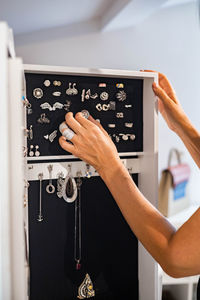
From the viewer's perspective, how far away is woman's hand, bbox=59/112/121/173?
109cm

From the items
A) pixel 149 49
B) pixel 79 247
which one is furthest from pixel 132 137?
pixel 149 49

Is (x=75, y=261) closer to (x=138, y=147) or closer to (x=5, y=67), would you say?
(x=138, y=147)

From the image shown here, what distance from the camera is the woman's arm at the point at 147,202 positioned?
868mm

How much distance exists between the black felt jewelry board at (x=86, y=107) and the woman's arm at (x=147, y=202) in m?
0.08

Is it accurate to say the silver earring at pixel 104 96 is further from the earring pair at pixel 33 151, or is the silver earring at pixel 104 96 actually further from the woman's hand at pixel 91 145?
the earring pair at pixel 33 151

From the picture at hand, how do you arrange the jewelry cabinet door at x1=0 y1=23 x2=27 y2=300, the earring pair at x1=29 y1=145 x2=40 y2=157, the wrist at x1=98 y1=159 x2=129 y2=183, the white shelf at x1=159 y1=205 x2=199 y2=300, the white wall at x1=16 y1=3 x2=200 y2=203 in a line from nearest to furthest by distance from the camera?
the jewelry cabinet door at x1=0 y1=23 x2=27 y2=300 → the wrist at x1=98 y1=159 x2=129 y2=183 → the earring pair at x1=29 y1=145 x2=40 y2=157 → the white shelf at x1=159 y1=205 x2=199 y2=300 → the white wall at x1=16 y1=3 x2=200 y2=203

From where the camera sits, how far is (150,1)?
1961 millimetres

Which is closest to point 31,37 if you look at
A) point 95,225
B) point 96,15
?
point 96,15

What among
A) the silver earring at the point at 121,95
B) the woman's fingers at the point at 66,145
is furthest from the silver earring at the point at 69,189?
the silver earring at the point at 121,95

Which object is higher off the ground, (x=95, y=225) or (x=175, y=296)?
(x=95, y=225)

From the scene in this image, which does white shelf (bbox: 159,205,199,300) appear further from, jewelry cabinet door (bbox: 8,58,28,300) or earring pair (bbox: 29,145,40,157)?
jewelry cabinet door (bbox: 8,58,28,300)

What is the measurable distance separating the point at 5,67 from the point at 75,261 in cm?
90

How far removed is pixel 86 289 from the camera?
1.31 metres

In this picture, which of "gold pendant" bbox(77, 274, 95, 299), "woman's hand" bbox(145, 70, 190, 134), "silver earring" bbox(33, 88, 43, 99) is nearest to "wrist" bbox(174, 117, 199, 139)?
"woman's hand" bbox(145, 70, 190, 134)
